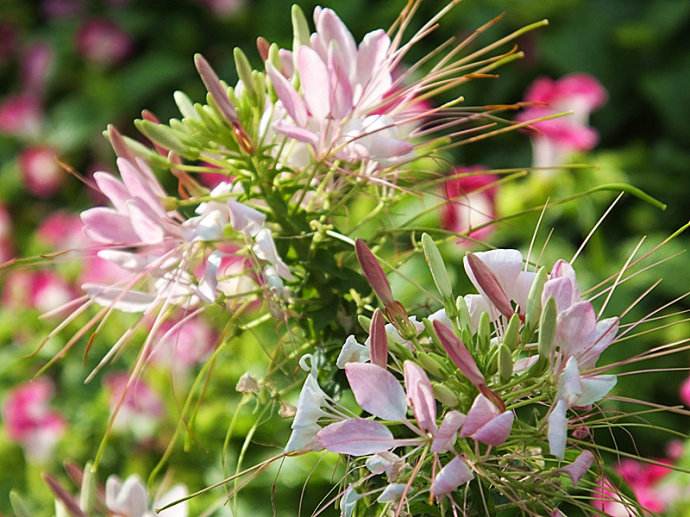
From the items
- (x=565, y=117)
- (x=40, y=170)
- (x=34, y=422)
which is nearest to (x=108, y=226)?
(x=34, y=422)

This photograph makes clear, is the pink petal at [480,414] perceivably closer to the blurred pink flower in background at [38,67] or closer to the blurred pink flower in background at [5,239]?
the blurred pink flower in background at [5,239]

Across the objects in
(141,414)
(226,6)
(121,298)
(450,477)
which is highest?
(226,6)

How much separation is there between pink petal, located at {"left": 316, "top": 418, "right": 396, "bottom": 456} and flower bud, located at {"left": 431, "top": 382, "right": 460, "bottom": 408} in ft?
0.09

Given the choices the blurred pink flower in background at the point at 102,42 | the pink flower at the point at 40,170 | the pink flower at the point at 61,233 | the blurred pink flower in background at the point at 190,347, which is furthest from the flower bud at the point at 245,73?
the blurred pink flower in background at the point at 102,42

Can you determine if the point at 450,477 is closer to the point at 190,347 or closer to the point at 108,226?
the point at 108,226

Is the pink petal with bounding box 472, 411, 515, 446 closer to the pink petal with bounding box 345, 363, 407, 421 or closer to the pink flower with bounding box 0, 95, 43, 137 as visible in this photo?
the pink petal with bounding box 345, 363, 407, 421

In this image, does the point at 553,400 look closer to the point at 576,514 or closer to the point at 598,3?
the point at 576,514

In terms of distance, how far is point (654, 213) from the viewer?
1731 millimetres

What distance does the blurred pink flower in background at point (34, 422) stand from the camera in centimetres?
135

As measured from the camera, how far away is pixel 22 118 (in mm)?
2322

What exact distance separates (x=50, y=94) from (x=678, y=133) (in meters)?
1.33

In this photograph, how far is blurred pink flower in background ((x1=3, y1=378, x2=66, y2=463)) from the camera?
135 cm

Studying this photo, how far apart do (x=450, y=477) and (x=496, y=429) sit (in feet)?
0.09

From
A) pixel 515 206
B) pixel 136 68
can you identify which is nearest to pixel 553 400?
pixel 515 206
